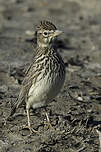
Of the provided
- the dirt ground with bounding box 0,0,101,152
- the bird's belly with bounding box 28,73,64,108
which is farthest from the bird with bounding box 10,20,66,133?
the dirt ground with bounding box 0,0,101,152

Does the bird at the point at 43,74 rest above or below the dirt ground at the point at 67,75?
above

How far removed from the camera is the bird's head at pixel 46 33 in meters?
8.27

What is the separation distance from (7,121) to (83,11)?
30.6ft

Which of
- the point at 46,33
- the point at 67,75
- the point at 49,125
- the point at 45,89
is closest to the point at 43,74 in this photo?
the point at 45,89

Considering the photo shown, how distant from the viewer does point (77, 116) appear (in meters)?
9.05

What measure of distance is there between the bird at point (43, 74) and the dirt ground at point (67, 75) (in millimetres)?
444

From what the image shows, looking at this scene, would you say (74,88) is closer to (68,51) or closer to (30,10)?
(68,51)

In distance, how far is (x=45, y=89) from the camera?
311 inches

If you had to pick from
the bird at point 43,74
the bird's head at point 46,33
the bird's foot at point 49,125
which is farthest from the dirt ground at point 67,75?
the bird's head at point 46,33

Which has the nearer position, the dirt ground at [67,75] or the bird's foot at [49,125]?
the dirt ground at [67,75]

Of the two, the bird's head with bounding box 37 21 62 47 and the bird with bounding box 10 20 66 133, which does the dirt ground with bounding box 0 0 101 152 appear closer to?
the bird with bounding box 10 20 66 133

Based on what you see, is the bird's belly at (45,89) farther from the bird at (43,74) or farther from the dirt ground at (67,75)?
the dirt ground at (67,75)

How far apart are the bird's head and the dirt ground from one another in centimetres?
93

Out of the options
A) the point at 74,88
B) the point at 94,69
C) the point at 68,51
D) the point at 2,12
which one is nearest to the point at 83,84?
the point at 74,88
